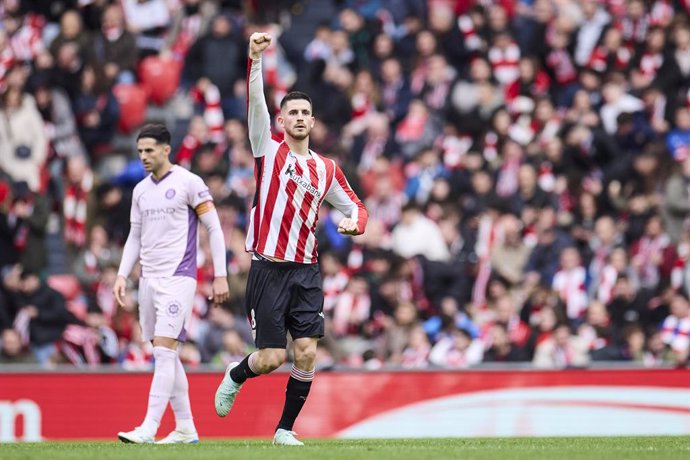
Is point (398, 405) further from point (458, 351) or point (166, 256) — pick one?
point (166, 256)

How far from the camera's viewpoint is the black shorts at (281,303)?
11227mm

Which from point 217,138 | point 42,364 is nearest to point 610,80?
point 217,138

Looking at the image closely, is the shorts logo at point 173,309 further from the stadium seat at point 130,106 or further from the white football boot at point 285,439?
the stadium seat at point 130,106

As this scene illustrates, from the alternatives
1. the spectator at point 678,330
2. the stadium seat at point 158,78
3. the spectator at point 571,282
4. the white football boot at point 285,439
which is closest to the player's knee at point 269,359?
the white football boot at point 285,439

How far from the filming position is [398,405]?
15.9m

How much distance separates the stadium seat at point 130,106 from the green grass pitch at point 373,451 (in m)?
9.18

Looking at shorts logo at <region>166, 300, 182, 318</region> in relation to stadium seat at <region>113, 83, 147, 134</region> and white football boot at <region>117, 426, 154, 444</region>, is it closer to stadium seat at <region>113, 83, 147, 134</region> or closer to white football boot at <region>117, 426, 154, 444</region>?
white football boot at <region>117, 426, 154, 444</region>

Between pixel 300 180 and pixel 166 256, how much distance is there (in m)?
1.49

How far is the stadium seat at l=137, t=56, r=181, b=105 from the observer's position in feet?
69.9

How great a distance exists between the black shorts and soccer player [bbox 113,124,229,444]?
2.24 ft

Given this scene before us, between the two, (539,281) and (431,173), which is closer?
(539,281)

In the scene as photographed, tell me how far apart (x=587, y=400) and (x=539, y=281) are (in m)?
2.92

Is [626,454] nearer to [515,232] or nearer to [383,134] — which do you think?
[515,232]

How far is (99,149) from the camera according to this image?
20953mm
